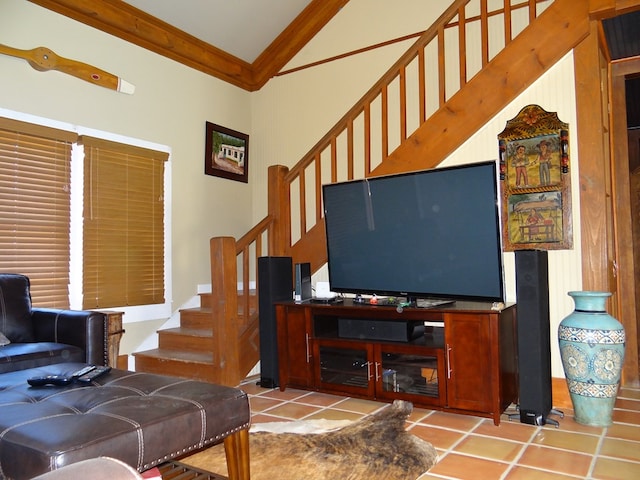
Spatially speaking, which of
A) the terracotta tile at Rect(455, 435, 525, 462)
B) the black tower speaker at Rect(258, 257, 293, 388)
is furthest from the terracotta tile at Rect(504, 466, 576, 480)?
the black tower speaker at Rect(258, 257, 293, 388)

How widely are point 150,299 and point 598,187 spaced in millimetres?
3499

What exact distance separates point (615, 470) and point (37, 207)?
3.79 m

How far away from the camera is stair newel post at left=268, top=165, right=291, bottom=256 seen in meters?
4.17


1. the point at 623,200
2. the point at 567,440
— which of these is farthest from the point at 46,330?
the point at 623,200

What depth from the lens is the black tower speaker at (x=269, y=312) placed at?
145 inches

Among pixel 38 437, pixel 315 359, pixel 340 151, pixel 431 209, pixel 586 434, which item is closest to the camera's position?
pixel 38 437

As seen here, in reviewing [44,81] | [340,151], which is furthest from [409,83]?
[44,81]

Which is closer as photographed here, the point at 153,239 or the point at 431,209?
the point at 431,209

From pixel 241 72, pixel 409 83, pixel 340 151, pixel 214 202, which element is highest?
pixel 241 72

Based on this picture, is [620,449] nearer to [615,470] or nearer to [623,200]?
[615,470]

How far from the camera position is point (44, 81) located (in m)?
3.61

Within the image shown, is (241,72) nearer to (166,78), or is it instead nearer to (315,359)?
(166,78)

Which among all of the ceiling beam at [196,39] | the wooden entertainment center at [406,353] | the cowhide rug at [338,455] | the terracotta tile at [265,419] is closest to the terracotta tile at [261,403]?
the terracotta tile at [265,419]

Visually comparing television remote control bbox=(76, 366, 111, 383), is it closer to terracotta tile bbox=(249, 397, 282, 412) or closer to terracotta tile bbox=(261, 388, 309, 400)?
terracotta tile bbox=(249, 397, 282, 412)
